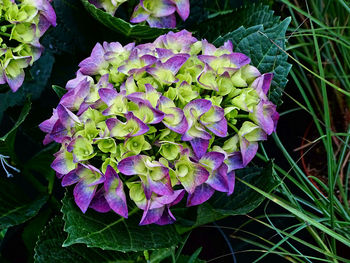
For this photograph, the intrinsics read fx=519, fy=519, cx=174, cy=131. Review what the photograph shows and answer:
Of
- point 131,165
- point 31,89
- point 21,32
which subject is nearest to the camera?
point 131,165

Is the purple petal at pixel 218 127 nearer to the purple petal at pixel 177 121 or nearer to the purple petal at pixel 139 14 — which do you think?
the purple petal at pixel 177 121

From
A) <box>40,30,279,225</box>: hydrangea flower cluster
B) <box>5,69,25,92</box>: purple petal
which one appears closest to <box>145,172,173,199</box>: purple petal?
<box>40,30,279,225</box>: hydrangea flower cluster

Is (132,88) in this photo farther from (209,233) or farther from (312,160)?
(312,160)

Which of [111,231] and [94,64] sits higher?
[94,64]

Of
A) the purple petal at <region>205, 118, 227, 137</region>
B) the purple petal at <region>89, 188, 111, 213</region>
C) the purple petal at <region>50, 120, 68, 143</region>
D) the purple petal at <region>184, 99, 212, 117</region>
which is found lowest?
the purple petal at <region>89, 188, 111, 213</region>

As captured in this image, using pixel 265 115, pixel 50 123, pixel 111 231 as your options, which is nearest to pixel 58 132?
pixel 50 123

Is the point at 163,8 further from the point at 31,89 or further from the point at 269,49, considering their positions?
the point at 31,89

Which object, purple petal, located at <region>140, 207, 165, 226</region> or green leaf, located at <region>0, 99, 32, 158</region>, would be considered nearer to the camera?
purple petal, located at <region>140, 207, 165, 226</region>

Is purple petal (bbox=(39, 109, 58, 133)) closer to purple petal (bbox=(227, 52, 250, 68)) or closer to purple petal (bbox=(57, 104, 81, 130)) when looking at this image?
purple petal (bbox=(57, 104, 81, 130))
